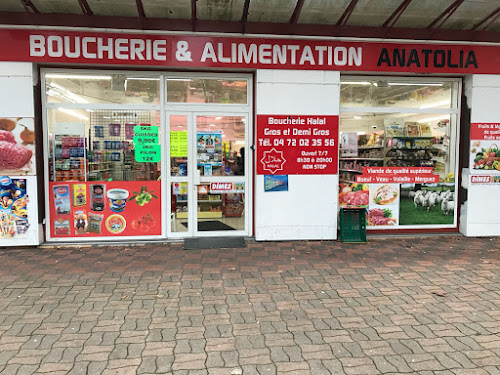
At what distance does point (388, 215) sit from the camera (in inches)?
273

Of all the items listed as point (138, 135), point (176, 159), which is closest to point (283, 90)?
point (176, 159)

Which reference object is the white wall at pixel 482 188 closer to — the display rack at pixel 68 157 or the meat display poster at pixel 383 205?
the meat display poster at pixel 383 205

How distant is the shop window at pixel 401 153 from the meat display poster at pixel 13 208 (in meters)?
5.42

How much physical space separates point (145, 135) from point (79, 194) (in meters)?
1.51

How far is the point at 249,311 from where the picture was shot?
377 cm

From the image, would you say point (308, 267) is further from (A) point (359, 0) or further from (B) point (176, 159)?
(A) point (359, 0)

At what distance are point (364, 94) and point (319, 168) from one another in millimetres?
1679

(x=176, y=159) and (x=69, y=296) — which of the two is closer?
(x=69, y=296)

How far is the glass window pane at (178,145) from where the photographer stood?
639cm

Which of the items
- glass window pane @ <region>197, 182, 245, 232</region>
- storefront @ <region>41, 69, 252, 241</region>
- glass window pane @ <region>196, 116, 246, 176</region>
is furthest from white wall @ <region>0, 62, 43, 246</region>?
glass window pane @ <region>197, 182, 245, 232</region>

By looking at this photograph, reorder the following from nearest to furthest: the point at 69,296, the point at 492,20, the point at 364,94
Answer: the point at 69,296 → the point at 492,20 → the point at 364,94

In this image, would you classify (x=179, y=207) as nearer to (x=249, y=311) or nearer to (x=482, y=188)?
(x=249, y=311)

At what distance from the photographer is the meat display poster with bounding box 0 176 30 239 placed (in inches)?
232

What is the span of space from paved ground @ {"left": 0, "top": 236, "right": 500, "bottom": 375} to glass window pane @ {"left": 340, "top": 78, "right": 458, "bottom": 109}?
275cm
